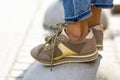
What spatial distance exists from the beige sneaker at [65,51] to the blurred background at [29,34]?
9.0 inches

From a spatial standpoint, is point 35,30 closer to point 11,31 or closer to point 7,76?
point 11,31

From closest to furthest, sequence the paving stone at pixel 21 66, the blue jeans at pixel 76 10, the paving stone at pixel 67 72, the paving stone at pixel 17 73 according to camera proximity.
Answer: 1. the blue jeans at pixel 76 10
2. the paving stone at pixel 67 72
3. the paving stone at pixel 17 73
4. the paving stone at pixel 21 66

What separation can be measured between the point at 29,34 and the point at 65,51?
1001mm

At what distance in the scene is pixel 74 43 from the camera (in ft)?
5.09

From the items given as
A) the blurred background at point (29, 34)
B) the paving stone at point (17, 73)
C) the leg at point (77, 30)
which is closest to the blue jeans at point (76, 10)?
the leg at point (77, 30)

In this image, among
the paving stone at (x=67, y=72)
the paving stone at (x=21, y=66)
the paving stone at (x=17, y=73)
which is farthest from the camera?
the paving stone at (x=21, y=66)

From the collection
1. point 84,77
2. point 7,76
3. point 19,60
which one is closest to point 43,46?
point 84,77

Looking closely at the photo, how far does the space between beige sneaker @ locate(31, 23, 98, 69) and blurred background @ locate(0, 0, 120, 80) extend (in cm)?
23

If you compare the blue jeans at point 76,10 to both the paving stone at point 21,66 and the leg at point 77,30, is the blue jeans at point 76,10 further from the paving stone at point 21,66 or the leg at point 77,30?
the paving stone at point 21,66

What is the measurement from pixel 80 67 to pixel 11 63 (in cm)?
59

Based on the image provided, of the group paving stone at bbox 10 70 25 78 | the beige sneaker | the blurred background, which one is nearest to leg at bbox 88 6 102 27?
the beige sneaker

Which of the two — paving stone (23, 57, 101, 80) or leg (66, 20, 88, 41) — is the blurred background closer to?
paving stone (23, 57, 101, 80)

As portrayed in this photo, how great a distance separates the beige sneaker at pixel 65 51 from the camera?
1.55 m

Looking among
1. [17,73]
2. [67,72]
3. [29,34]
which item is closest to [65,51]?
[67,72]
